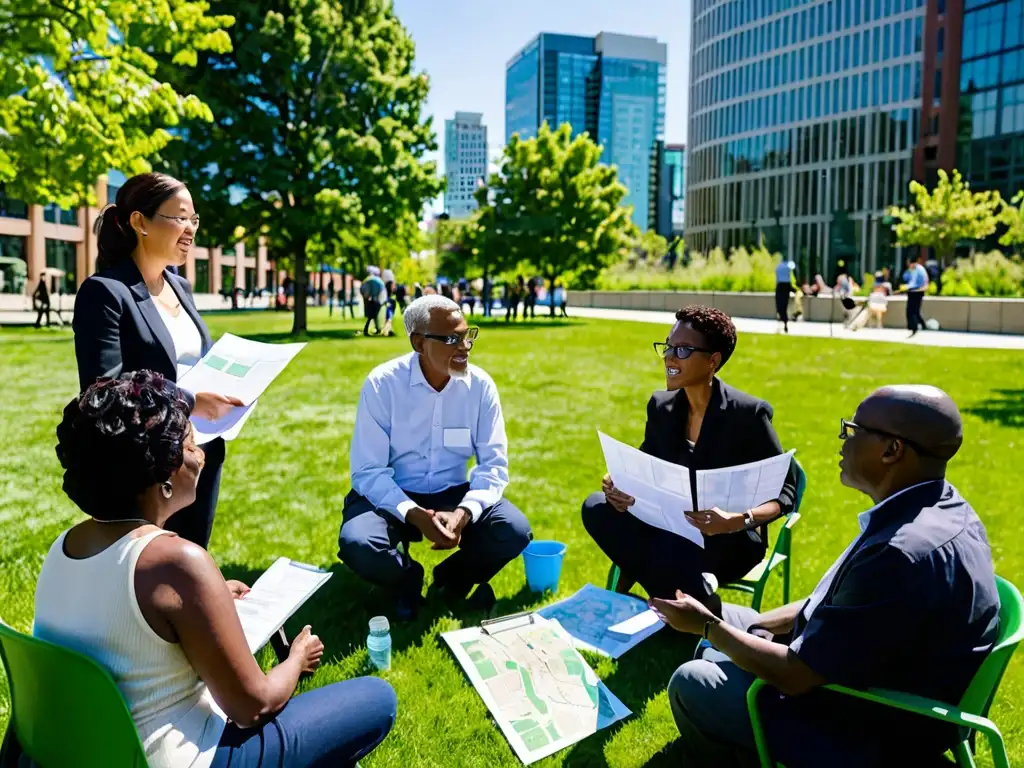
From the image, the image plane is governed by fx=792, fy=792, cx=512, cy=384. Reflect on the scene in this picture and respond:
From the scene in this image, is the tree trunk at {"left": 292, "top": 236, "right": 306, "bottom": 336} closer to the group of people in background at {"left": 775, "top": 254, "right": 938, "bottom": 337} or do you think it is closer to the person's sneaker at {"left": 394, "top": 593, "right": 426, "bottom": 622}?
the group of people in background at {"left": 775, "top": 254, "right": 938, "bottom": 337}

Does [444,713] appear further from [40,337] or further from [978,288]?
[978,288]

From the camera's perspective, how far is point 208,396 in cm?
347

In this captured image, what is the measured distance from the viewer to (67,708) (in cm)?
179

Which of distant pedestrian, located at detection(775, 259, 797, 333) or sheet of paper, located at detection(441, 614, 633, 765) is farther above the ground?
distant pedestrian, located at detection(775, 259, 797, 333)

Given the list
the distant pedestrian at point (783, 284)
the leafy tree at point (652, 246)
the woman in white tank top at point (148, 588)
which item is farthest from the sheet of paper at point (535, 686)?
the leafy tree at point (652, 246)

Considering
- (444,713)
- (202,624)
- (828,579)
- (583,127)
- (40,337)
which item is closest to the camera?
(202,624)

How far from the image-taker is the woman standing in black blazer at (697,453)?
12.6ft

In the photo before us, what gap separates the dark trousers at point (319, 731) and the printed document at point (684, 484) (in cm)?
161

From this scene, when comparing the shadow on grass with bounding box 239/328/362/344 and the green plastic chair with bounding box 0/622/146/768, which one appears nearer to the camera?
the green plastic chair with bounding box 0/622/146/768

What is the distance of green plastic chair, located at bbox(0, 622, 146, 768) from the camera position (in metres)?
1.70

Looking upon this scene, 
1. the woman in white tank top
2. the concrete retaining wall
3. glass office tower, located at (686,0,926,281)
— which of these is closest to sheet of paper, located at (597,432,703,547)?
the woman in white tank top

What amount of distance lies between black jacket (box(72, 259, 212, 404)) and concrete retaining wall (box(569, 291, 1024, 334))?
2440 centimetres

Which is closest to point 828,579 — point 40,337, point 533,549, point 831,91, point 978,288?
point 533,549

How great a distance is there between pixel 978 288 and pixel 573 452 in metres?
23.6
